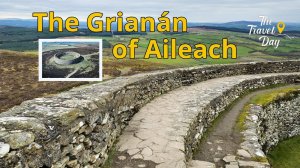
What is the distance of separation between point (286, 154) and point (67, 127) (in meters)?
14.9

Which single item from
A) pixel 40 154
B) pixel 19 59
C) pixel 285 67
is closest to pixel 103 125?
pixel 40 154

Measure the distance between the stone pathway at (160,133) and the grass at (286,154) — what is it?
4.21 meters

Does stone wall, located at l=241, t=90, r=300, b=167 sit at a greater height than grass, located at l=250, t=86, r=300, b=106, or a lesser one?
lesser

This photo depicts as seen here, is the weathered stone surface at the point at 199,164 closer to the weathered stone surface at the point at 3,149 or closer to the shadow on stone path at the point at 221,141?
the shadow on stone path at the point at 221,141

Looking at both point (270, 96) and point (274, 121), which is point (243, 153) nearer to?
point (274, 121)

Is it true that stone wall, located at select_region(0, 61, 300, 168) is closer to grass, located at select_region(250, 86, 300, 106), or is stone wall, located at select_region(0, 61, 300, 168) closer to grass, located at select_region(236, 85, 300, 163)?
grass, located at select_region(236, 85, 300, 163)

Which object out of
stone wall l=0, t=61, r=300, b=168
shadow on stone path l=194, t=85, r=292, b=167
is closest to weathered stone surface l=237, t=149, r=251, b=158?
shadow on stone path l=194, t=85, r=292, b=167

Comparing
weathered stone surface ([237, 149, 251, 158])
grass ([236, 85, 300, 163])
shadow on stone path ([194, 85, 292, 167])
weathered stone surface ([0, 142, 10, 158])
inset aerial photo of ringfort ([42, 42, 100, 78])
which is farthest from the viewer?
grass ([236, 85, 300, 163])

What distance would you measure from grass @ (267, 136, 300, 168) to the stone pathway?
4.21 metres

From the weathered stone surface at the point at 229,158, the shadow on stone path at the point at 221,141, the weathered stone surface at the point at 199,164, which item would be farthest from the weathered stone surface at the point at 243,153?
the weathered stone surface at the point at 199,164

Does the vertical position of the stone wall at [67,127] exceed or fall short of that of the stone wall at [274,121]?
it exceeds it

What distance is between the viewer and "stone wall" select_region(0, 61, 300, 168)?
14.7 ft

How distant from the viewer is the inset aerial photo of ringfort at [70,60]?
41.2 feet

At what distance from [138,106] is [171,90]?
4.97 metres
